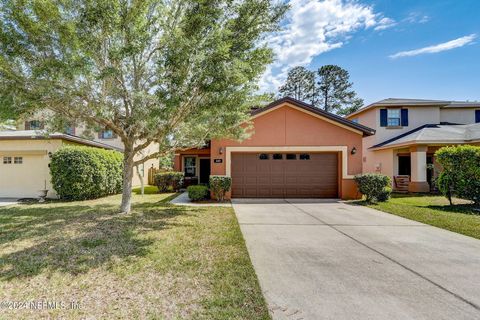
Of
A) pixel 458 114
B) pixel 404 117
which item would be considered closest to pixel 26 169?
pixel 404 117

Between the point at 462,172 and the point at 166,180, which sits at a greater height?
the point at 462,172

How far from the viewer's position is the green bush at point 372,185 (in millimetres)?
10734

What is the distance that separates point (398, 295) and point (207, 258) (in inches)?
120

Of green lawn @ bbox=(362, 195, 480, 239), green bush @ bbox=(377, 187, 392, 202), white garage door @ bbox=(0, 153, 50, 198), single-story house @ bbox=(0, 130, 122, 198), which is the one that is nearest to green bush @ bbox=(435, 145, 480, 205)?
green lawn @ bbox=(362, 195, 480, 239)

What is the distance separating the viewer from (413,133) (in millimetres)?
16281

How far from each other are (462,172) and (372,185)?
314 centimetres

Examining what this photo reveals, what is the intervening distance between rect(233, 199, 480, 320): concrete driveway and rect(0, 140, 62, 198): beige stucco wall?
11596mm

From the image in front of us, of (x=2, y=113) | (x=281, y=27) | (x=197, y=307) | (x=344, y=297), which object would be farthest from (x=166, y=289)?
(x=281, y=27)

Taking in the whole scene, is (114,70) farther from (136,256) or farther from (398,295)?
(398,295)

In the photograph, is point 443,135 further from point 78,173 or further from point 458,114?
point 78,173

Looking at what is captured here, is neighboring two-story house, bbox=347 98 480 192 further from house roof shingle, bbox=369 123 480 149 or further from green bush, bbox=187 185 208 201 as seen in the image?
green bush, bbox=187 185 208 201

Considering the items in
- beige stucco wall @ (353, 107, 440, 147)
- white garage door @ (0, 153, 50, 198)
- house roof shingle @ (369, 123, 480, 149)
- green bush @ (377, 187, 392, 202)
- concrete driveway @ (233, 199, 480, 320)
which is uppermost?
beige stucco wall @ (353, 107, 440, 147)

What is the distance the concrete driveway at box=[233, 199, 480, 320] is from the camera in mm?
3000

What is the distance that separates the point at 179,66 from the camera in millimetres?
5887
